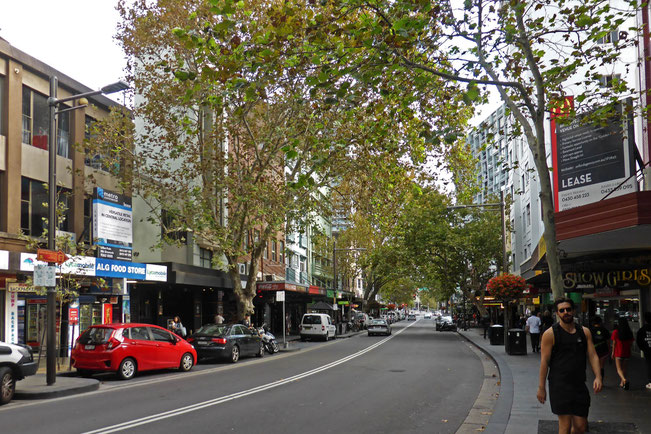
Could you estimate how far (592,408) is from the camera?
33.4 ft

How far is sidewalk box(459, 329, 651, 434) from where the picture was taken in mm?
8562

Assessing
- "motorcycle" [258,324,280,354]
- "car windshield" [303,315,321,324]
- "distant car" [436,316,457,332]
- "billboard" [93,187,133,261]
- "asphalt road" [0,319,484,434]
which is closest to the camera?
"asphalt road" [0,319,484,434]

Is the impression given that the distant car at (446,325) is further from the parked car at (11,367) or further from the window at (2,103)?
the parked car at (11,367)

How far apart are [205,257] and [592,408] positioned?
81.9ft

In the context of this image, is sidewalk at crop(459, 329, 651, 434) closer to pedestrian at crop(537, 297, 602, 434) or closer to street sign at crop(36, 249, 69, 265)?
pedestrian at crop(537, 297, 602, 434)

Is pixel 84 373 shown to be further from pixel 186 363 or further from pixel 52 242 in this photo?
pixel 52 242

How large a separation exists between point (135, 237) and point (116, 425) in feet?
65.7

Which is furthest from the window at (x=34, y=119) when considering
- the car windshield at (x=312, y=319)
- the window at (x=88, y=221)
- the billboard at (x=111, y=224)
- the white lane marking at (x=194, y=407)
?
the car windshield at (x=312, y=319)

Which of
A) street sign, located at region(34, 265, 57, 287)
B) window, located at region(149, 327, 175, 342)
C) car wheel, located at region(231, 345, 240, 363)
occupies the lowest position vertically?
car wheel, located at region(231, 345, 240, 363)

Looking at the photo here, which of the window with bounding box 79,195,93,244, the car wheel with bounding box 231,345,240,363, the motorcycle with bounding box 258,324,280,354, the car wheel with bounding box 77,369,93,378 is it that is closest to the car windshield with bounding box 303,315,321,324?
the motorcycle with bounding box 258,324,280,354

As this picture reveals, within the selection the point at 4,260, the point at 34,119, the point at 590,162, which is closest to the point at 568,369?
the point at 590,162

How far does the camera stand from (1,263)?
16719mm

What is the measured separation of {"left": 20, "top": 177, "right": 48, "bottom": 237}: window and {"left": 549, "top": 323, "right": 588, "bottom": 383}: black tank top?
1766cm

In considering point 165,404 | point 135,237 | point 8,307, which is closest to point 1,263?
point 8,307
